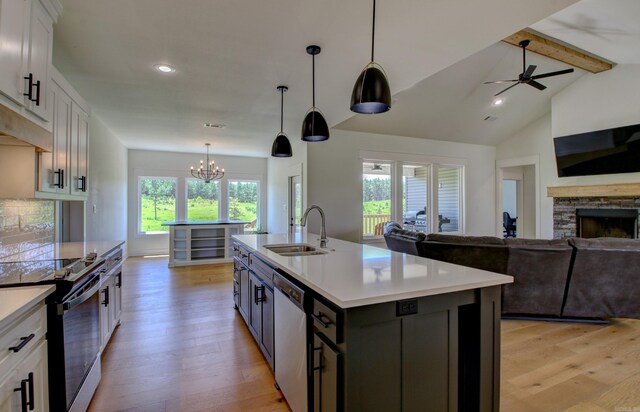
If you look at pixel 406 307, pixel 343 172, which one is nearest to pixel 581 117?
pixel 343 172

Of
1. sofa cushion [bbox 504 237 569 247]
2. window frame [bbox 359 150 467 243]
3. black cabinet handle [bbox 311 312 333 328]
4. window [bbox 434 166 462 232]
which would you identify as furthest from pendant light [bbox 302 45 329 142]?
window [bbox 434 166 462 232]

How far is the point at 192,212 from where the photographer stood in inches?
315

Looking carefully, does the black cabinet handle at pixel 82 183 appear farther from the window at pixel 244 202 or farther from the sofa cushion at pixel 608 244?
the window at pixel 244 202

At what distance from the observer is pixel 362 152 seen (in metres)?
5.94

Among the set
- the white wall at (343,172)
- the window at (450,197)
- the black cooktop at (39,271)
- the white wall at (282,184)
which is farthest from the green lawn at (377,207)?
the black cooktop at (39,271)

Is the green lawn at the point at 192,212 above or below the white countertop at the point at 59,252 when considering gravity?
above

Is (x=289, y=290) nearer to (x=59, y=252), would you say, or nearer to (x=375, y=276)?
(x=375, y=276)

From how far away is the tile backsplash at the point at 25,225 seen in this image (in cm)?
219

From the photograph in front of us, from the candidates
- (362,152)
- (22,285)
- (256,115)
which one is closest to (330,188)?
(362,152)

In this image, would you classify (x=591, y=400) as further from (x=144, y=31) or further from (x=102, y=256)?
(x=144, y=31)

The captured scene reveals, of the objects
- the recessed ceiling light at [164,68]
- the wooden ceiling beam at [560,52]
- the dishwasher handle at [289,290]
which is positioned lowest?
the dishwasher handle at [289,290]

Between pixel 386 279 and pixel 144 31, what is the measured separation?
254 centimetres

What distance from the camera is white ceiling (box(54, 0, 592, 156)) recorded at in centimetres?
213

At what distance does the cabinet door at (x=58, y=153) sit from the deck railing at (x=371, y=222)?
4586 mm
